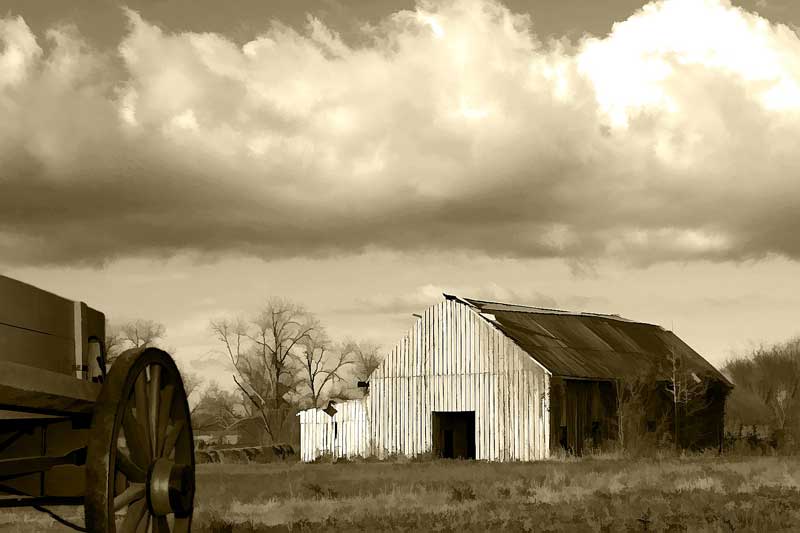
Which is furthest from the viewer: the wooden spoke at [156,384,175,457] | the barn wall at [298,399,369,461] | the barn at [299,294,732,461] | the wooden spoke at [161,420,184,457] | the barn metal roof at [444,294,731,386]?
the barn wall at [298,399,369,461]

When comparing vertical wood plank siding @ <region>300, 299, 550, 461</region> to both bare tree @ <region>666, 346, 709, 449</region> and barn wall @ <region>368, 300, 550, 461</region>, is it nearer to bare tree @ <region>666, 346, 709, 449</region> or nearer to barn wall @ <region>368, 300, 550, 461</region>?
barn wall @ <region>368, 300, 550, 461</region>

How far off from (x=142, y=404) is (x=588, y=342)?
36.4 meters

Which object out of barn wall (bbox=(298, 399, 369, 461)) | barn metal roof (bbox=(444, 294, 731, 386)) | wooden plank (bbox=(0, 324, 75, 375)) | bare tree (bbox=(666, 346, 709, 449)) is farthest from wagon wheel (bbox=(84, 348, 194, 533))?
bare tree (bbox=(666, 346, 709, 449))

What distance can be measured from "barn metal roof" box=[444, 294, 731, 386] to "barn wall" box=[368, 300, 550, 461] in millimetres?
662

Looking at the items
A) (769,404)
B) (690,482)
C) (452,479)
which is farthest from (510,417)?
(769,404)

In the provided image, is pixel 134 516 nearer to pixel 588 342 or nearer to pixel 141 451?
pixel 141 451

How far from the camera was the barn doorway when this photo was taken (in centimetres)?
3825

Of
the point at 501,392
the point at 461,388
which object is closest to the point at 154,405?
the point at 501,392

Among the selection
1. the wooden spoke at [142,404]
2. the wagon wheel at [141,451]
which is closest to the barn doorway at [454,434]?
the wagon wheel at [141,451]

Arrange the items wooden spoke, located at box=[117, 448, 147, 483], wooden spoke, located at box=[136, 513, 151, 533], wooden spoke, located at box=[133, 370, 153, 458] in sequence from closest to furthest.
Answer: wooden spoke, located at box=[117, 448, 147, 483] < wooden spoke, located at box=[133, 370, 153, 458] < wooden spoke, located at box=[136, 513, 151, 533]

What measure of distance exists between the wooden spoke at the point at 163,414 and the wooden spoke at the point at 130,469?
0.30 meters

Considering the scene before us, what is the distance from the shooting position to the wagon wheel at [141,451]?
570 cm

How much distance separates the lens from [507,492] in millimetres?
17438

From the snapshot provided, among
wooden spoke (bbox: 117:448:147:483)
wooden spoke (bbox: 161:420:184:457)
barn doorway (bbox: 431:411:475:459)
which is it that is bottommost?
barn doorway (bbox: 431:411:475:459)
